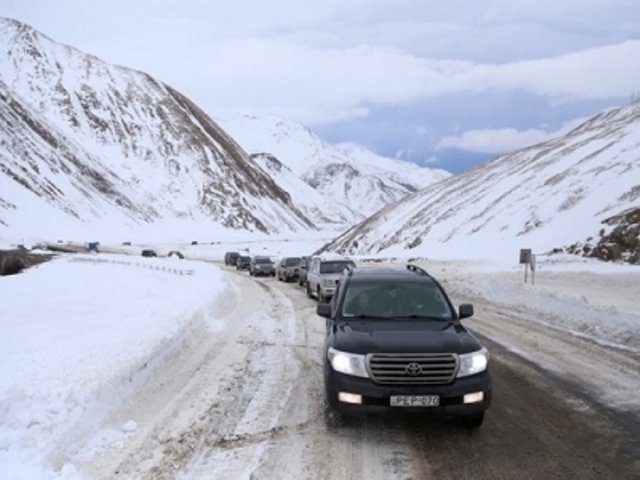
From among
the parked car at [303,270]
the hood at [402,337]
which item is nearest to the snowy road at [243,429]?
the hood at [402,337]

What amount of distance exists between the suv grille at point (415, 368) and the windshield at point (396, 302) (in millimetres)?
1331

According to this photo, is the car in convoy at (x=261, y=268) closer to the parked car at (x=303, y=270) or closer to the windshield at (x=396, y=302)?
the parked car at (x=303, y=270)

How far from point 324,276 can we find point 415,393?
15593 millimetres

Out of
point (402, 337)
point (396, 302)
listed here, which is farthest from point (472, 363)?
point (396, 302)

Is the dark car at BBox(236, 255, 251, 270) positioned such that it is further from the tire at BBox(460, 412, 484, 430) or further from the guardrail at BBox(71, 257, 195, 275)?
the tire at BBox(460, 412, 484, 430)

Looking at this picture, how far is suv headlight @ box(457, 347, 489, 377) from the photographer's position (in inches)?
253

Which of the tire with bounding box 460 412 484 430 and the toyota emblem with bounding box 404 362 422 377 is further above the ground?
the toyota emblem with bounding box 404 362 422 377

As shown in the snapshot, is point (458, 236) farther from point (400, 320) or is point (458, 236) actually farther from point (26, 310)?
point (400, 320)

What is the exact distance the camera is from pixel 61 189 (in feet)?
331

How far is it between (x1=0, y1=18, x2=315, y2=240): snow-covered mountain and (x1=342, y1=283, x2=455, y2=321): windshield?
87182 mm

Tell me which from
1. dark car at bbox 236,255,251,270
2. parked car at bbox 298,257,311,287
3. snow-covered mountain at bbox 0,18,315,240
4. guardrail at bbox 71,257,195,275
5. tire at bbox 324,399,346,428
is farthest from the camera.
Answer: snow-covered mountain at bbox 0,18,315,240

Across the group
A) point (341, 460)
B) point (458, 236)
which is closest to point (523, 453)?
point (341, 460)

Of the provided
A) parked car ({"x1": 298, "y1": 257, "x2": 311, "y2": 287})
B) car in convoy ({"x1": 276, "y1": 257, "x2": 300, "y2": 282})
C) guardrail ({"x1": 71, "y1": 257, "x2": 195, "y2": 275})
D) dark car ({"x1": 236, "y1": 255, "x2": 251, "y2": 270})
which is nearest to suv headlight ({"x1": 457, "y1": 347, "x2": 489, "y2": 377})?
parked car ({"x1": 298, "y1": 257, "x2": 311, "y2": 287})

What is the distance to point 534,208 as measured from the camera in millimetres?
51688
